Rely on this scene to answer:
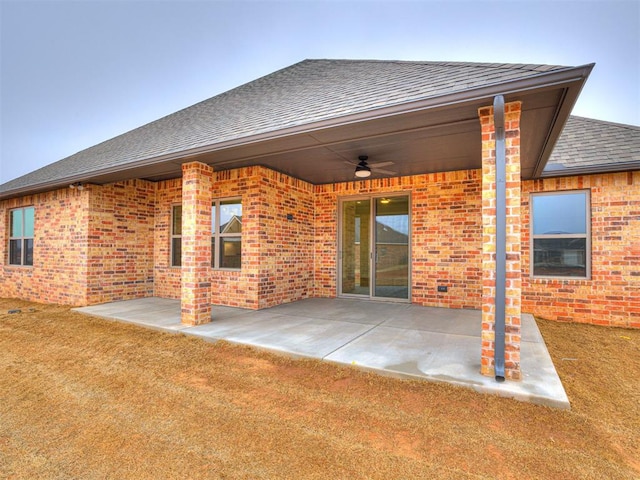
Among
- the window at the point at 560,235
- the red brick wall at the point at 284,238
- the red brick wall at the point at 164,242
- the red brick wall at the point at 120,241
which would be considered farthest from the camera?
the red brick wall at the point at 164,242

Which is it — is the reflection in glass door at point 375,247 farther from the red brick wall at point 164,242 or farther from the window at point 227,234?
the red brick wall at point 164,242

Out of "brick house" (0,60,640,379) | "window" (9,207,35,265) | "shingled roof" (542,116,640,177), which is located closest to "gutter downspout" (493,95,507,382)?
"brick house" (0,60,640,379)

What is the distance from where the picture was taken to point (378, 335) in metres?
4.39

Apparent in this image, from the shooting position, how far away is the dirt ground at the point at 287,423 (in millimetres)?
1897

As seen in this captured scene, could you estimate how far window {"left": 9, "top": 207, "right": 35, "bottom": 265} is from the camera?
844cm

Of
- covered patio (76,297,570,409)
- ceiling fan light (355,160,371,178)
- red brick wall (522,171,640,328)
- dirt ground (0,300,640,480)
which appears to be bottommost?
dirt ground (0,300,640,480)

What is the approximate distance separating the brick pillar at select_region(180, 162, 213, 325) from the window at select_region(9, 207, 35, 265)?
21.0 ft

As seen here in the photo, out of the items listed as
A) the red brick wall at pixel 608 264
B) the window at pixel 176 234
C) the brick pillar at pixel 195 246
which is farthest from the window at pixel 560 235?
the window at pixel 176 234

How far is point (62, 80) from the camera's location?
26250 mm

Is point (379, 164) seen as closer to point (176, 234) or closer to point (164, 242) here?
point (176, 234)

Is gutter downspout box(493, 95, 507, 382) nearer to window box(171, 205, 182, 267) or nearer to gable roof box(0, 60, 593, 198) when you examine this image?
gable roof box(0, 60, 593, 198)

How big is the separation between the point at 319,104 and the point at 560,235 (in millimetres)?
5154

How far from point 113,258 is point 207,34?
20.0m

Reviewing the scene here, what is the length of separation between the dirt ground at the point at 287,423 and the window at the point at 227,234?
9.85 ft
